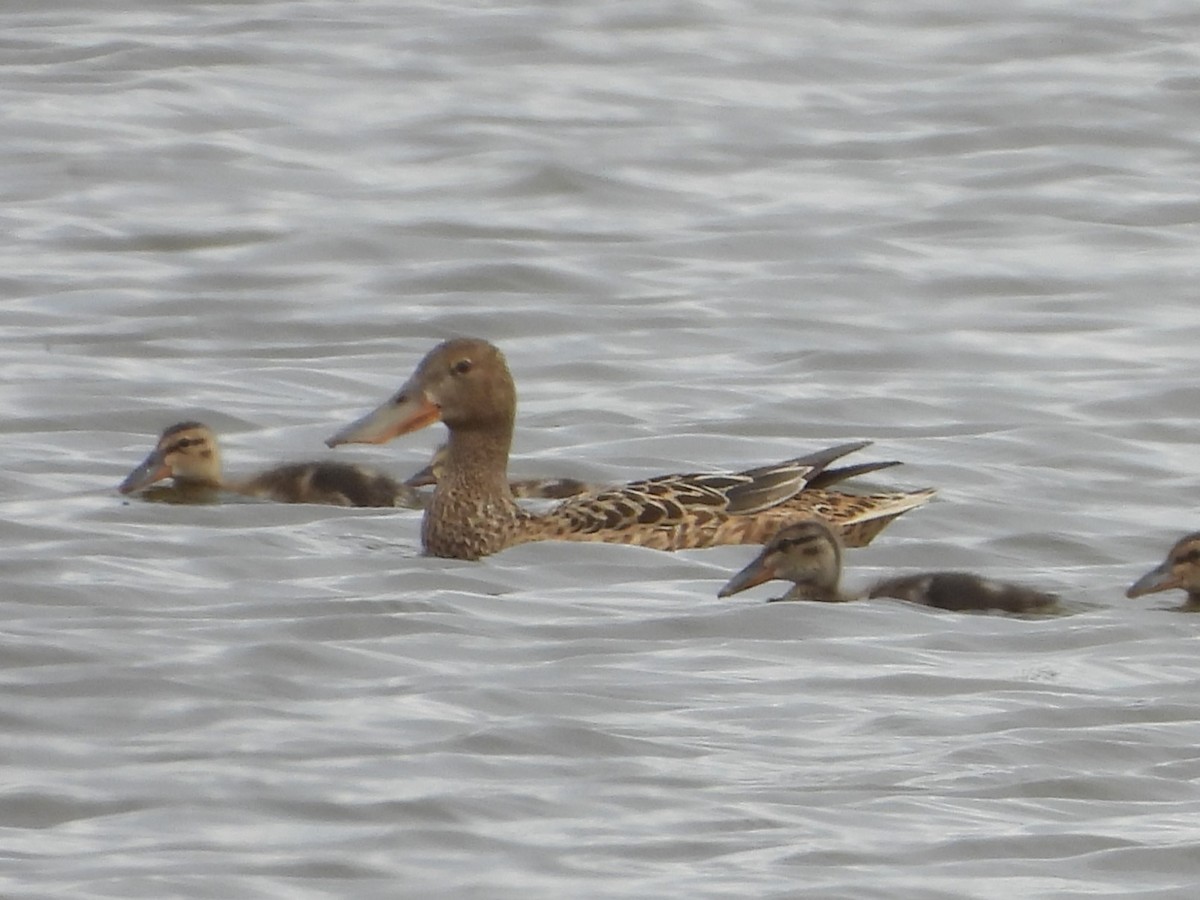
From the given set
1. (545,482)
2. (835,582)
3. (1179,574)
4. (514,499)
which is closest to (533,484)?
(545,482)

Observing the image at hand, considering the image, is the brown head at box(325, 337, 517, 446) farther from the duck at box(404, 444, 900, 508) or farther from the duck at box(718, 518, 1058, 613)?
the duck at box(718, 518, 1058, 613)

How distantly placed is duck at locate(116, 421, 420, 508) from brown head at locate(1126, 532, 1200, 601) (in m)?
2.33

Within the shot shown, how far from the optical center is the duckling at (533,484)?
10562mm

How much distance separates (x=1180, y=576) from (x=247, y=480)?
2841 mm

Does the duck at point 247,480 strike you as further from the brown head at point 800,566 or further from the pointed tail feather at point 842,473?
the brown head at point 800,566

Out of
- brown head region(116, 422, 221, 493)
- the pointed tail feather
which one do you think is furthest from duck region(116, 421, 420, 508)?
the pointed tail feather

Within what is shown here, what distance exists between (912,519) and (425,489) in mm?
1497

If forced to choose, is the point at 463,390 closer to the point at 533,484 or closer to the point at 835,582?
the point at 533,484

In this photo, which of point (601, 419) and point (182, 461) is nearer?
point (182, 461)

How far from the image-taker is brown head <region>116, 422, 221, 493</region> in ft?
33.6

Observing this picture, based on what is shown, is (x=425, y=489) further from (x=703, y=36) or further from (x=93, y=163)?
(x=703, y=36)

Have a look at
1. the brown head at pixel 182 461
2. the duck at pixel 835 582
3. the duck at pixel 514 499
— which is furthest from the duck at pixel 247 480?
the duck at pixel 835 582

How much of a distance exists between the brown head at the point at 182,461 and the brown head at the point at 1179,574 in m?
2.77

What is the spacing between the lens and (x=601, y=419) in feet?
37.6
